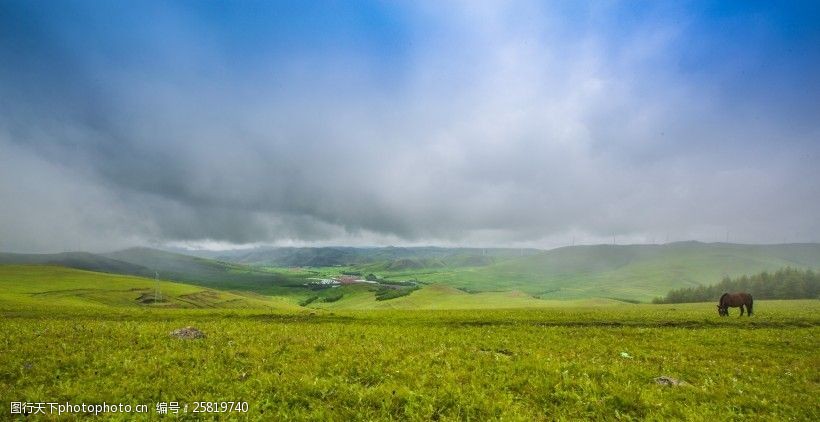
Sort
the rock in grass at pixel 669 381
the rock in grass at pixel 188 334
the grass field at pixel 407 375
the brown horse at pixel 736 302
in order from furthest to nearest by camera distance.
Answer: the brown horse at pixel 736 302 < the rock in grass at pixel 188 334 < the rock in grass at pixel 669 381 < the grass field at pixel 407 375

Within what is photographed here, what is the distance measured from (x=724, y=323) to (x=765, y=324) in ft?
9.61

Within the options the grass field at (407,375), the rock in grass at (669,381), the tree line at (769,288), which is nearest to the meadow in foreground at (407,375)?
the grass field at (407,375)

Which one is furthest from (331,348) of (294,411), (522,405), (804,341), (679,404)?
(804,341)

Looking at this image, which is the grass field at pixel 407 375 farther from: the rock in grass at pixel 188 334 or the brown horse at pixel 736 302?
the brown horse at pixel 736 302

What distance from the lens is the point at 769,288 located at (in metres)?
139

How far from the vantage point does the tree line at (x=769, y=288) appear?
131 m

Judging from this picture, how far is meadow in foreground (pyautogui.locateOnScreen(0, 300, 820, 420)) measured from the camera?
11.8 m

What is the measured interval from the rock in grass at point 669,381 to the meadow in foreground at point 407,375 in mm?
280

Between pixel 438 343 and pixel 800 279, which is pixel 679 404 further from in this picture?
pixel 800 279

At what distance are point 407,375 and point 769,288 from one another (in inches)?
7264

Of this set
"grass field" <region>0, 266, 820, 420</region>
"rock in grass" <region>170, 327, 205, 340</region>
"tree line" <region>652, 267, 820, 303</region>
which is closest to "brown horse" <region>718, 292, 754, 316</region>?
"grass field" <region>0, 266, 820, 420</region>

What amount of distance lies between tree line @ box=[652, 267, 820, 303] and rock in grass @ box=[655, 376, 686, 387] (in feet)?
492

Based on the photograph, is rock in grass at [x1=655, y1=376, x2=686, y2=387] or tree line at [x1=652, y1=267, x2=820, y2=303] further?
tree line at [x1=652, y1=267, x2=820, y2=303]

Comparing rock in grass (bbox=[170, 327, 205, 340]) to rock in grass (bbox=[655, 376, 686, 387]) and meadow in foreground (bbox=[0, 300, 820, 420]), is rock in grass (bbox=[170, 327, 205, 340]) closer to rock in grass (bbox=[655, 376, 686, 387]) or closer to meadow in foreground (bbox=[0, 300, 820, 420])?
meadow in foreground (bbox=[0, 300, 820, 420])
